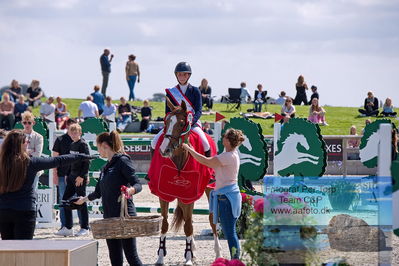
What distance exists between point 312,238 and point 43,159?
114 inches

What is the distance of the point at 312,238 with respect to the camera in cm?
679

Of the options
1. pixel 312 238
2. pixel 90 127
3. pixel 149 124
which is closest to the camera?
pixel 312 238

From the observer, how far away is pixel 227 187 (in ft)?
29.9

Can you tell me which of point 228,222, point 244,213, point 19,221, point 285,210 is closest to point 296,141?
point 244,213

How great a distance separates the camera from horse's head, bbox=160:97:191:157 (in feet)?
32.7

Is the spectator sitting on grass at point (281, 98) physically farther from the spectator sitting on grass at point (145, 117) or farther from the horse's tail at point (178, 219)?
the horse's tail at point (178, 219)

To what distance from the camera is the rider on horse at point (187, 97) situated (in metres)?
10.7

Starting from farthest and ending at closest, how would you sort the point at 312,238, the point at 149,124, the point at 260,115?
1. the point at 260,115
2. the point at 149,124
3. the point at 312,238

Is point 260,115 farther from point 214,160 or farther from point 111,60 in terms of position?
point 214,160

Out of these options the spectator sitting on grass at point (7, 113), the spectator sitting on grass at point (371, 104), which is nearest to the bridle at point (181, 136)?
the spectator sitting on grass at point (7, 113)

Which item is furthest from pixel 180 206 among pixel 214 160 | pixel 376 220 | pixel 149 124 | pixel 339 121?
pixel 339 121

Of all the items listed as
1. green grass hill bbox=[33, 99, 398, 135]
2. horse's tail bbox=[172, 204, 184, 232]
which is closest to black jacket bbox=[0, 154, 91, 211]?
horse's tail bbox=[172, 204, 184, 232]

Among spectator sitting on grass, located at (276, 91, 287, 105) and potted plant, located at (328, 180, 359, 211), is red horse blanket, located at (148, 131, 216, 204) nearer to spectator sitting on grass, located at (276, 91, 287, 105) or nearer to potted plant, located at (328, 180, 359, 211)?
potted plant, located at (328, 180, 359, 211)

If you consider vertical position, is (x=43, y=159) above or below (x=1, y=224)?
above
